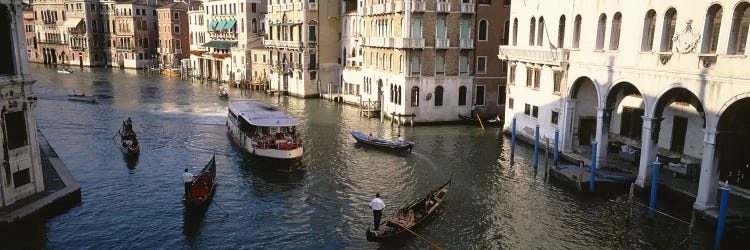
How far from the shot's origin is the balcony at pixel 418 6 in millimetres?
39875

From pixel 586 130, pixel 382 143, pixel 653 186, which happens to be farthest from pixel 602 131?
pixel 382 143

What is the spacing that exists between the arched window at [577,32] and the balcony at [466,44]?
12494 mm

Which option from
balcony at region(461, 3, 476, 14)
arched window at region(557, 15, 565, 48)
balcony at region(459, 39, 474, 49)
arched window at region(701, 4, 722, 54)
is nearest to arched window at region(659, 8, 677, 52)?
arched window at region(701, 4, 722, 54)

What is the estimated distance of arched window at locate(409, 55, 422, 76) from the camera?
4166 centimetres

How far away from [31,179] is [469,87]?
30.8 metres

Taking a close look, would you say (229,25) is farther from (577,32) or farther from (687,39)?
(687,39)

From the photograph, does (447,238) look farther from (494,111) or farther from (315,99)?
(315,99)

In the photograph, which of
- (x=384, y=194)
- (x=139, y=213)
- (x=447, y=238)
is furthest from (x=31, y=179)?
(x=447, y=238)

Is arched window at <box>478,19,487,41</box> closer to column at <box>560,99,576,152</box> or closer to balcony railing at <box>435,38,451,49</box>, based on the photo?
balcony railing at <box>435,38,451,49</box>

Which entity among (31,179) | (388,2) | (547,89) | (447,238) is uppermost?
(388,2)

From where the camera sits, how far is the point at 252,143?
3066 cm

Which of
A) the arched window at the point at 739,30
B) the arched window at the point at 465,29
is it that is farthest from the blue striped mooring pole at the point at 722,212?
the arched window at the point at 465,29

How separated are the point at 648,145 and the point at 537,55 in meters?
10.7

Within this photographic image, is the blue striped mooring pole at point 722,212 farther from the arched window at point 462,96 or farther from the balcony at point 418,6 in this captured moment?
the arched window at point 462,96
